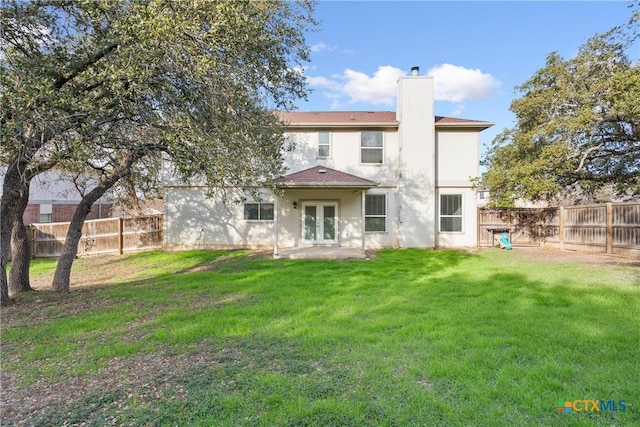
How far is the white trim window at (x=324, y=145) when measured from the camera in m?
15.7

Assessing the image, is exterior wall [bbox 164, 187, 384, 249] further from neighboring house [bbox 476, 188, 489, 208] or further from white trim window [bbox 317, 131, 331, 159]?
neighboring house [bbox 476, 188, 489, 208]

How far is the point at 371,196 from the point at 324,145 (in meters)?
3.13

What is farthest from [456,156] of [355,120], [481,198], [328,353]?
[481,198]

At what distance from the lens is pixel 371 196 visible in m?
15.8

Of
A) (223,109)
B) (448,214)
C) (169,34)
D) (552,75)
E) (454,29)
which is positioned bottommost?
(448,214)

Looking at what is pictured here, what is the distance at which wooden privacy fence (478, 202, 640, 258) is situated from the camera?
12.0 m

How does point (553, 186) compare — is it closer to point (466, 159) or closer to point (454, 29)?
point (466, 159)

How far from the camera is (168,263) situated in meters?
12.2

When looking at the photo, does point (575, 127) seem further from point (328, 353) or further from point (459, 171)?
point (328, 353)

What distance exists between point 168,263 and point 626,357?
12.1 metres

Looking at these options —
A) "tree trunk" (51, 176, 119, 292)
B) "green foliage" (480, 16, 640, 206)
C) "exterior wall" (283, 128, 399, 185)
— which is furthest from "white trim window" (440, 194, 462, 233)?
"tree trunk" (51, 176, 119, 292)

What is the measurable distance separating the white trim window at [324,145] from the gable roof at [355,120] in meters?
0.47

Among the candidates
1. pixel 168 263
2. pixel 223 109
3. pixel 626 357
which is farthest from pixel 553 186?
pixel 168 263

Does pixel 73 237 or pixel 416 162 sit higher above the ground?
pixel 416 162
